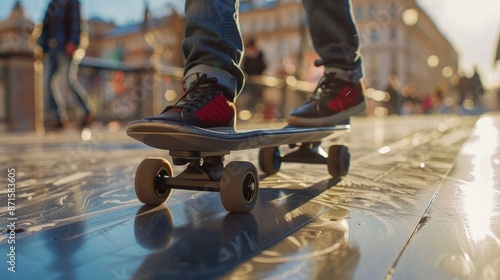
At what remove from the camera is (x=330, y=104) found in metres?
1.73

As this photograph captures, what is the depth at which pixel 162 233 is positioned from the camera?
95cm

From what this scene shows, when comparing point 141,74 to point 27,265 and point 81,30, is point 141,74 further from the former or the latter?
point 27,265

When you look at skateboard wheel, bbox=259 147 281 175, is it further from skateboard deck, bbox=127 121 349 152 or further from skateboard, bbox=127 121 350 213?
skateboard deck, bbox=127 121 349 152

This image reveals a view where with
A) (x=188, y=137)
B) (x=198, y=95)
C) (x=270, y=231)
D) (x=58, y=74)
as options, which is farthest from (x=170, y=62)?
(x=270, y=231)

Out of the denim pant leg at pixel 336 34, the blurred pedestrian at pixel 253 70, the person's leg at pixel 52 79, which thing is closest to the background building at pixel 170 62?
the person's leg at pixel 52 79

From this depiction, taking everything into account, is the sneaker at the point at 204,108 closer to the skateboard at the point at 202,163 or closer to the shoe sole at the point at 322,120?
the skateboard at the point at 202,163

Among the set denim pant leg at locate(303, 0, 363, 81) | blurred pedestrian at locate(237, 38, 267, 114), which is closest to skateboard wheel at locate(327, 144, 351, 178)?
denim pant leg at locate(303, 0, 363, 81)

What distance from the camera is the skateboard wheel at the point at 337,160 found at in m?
1.73

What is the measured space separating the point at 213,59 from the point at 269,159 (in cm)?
60

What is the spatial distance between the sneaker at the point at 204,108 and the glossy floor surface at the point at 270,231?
0.22 metres

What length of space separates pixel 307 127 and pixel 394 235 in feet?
2.57

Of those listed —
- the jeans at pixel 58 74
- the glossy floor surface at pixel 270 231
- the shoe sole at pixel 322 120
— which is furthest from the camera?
the jeans at pixel 58 74

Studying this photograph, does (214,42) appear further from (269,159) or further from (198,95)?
(269,159)

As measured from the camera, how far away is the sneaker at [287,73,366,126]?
1671 mm
